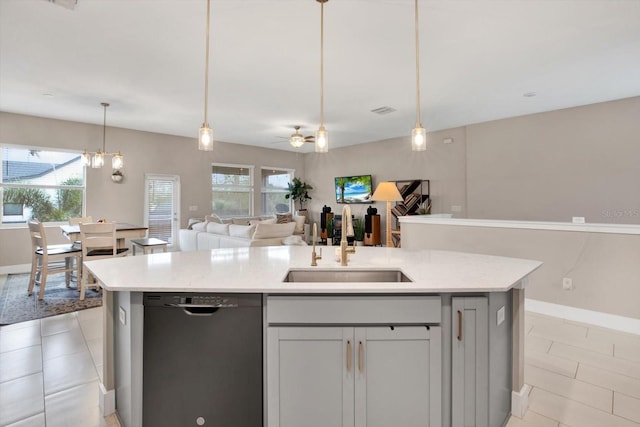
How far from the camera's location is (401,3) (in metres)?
2.57

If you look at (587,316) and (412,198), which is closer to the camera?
(587,316)

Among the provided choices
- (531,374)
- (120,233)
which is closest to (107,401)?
(531,374)

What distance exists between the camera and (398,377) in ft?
5.17

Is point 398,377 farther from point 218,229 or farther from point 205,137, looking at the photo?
point 218,229

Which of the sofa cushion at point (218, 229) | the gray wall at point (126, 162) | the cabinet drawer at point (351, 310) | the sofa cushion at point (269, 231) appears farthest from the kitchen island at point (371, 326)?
the gray wall at point (126, 162)

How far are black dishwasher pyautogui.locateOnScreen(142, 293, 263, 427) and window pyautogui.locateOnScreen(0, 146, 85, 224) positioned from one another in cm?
587

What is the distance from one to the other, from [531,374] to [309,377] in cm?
190

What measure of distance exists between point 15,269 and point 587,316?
26.8 ft

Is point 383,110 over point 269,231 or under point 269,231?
over

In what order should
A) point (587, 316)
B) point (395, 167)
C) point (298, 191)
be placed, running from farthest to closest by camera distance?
point (298, 191), point (395, 167), point (587, 316)

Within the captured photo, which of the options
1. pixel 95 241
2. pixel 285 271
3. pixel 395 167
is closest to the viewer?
pixel 285 271

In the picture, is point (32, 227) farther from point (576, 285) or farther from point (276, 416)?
point (576, 285)

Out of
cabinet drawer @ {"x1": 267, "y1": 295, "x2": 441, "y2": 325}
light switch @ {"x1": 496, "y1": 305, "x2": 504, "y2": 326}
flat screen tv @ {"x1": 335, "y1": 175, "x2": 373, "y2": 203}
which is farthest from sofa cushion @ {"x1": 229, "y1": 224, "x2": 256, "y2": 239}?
flat screen tv @ {"x1": 335, "y1": 175, "x2": 373, "y2": 203}

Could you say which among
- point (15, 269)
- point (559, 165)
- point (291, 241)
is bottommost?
point (15, 269)
